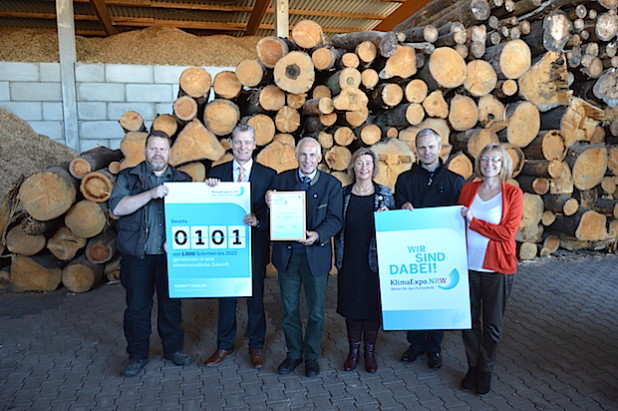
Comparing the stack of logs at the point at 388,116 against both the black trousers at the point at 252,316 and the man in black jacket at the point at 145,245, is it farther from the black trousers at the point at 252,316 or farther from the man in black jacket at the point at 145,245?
the black trousers at the point at 252,316

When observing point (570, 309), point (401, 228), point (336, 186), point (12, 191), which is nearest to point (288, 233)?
point (336, 186)

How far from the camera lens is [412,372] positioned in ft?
9.77

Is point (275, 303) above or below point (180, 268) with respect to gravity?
below

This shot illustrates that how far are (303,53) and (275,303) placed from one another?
2.32 meters

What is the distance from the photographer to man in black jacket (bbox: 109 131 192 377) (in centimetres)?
283

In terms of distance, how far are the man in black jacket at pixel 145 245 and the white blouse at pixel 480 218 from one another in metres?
1.72

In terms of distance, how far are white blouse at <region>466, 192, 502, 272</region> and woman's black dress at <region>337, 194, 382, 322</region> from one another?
1.79 ft

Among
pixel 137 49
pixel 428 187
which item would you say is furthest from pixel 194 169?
pixel 137 49

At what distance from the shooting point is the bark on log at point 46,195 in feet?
14.2

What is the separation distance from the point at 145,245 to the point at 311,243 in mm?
990

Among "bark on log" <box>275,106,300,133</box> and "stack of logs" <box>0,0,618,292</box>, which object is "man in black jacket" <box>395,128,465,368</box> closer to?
"stack of logs" <box>0,0,618,292</box>

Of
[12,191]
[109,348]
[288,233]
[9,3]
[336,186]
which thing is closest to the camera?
[288,233]

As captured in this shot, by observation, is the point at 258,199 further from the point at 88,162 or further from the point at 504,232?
the point at 88,162

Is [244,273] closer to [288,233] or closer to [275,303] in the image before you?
[288,233]
